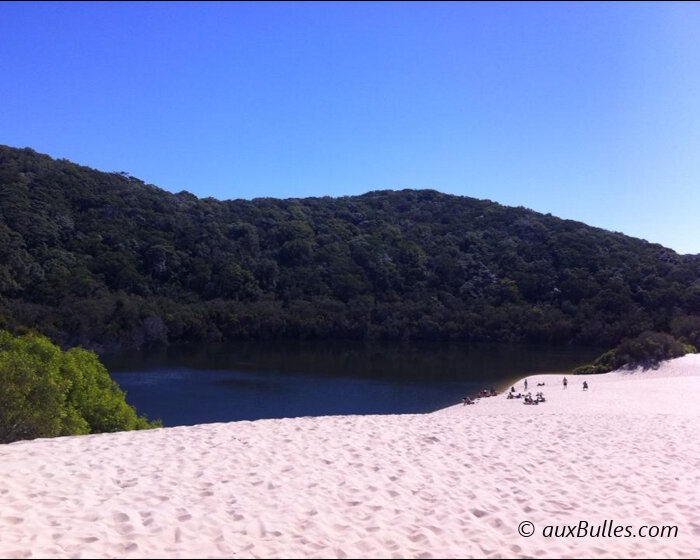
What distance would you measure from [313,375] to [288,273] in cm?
2949

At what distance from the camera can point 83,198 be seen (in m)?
70.9

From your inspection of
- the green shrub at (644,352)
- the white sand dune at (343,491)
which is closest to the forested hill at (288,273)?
the green shrub at (644,352)

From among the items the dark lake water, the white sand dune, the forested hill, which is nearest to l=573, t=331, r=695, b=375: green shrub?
the dark lake water

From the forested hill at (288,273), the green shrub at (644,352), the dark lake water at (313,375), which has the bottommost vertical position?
the dark lake water at (313,375)

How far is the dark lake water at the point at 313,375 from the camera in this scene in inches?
1299

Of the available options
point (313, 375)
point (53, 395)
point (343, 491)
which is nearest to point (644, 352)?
point (313, 375)

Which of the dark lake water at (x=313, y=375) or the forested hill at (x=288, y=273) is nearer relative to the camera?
the dark lake water at (x=313, y=375)

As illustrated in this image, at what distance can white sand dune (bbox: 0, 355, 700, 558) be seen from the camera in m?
4.55

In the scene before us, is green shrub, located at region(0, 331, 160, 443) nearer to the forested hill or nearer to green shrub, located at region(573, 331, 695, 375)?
the forested hill

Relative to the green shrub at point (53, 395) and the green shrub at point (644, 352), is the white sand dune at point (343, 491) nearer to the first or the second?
the green shrub at point (53, 395)

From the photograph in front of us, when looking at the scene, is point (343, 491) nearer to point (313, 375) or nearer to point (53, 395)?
point (53, 395)

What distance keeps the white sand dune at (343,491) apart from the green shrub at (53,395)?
1502mm

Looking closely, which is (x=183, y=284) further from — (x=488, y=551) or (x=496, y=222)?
(x=488, y=551)

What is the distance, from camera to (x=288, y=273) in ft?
240
